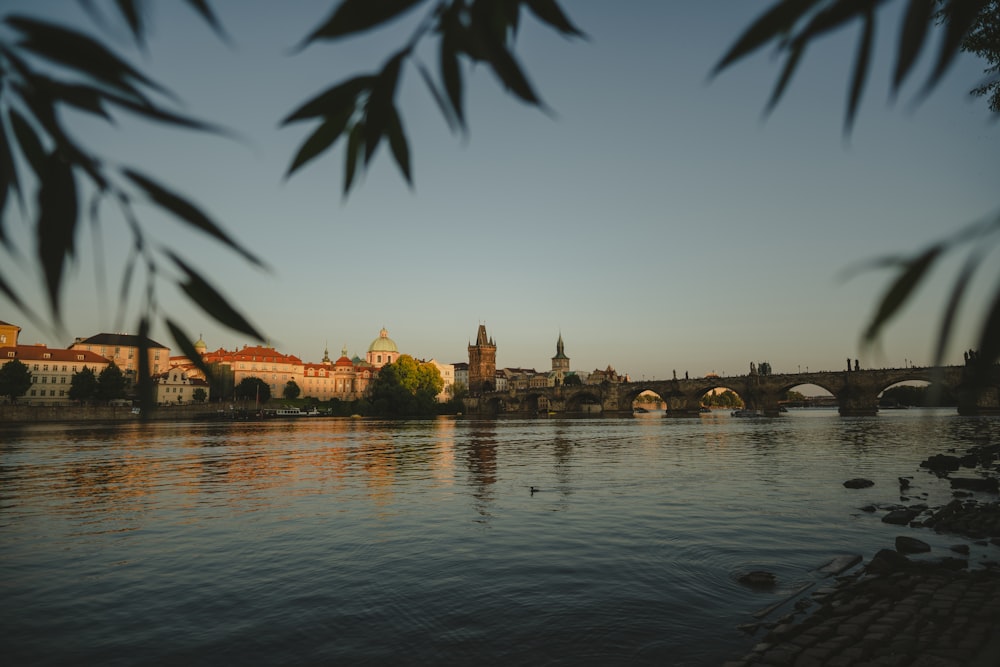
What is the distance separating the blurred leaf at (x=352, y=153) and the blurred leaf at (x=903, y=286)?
1.27m

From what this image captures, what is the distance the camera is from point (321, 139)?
144cm

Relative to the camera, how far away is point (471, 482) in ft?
65.1

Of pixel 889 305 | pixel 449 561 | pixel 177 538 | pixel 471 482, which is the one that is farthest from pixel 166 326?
pixel 471 482

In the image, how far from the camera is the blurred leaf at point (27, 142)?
1.31 m

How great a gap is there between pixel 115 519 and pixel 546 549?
10717 millimetres

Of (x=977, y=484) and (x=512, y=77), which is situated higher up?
(x=512, y=77)

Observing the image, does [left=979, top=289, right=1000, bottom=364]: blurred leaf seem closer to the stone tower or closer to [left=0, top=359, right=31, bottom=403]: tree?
[left=0, top=359, right=31, bottom=403]: tree

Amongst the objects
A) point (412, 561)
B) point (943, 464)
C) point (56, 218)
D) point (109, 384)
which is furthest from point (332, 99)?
point (109, 384)

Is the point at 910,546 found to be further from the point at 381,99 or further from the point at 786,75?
the point at 381,99

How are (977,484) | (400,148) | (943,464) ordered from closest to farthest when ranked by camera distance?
1. (400,148)
2. (977,484)
3. (943,464)

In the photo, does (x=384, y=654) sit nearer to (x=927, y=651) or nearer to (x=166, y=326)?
(x=927, y=651)

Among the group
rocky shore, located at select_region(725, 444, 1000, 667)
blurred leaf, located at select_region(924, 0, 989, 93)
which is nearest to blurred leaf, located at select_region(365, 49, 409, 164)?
blurred leaf, located at select_region(924, 0, 989, 93)

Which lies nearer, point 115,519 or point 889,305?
point 889,305

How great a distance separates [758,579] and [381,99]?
9.35m
